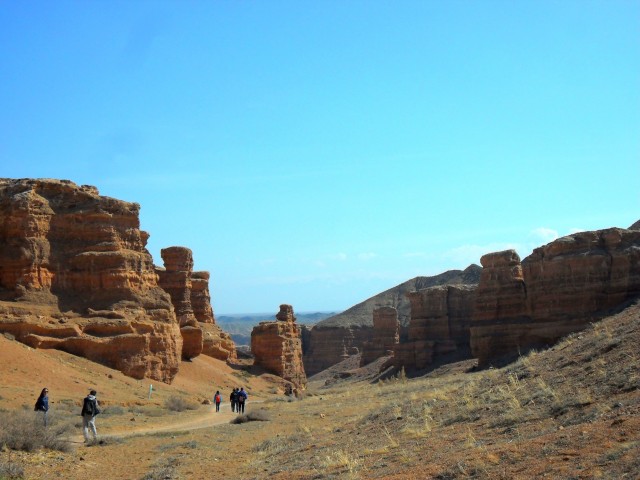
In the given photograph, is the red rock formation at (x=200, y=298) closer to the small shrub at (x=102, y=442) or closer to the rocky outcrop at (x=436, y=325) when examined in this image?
the rocky outcrop at (x=436, y=325)

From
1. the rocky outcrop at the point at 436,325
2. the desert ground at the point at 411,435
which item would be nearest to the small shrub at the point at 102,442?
the desert ground at the point at 411,435

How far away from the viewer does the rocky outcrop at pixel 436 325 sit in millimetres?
59406

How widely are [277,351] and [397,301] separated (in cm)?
5446

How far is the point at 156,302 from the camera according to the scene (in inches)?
1672

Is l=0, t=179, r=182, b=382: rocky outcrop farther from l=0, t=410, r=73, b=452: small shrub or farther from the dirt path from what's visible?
l=0, t=410, r=73, b=452: small shrub

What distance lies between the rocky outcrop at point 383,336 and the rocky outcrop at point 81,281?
3857 cm

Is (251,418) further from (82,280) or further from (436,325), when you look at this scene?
(436,325)

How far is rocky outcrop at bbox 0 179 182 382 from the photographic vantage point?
37250 millimetres

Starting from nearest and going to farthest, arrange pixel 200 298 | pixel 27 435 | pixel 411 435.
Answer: pixel 411 435 < pixel 27 435 < pixel 200 298

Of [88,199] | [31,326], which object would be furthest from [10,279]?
[88,199]

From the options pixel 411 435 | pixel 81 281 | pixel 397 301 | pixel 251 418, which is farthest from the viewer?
pixel 397 301

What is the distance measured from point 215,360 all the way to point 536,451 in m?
50.4

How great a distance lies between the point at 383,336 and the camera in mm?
79375

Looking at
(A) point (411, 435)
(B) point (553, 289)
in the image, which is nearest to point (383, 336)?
(B) point (553, 289)
